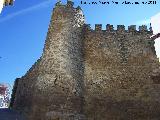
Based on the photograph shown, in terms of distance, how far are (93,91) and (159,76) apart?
1054 centimetres

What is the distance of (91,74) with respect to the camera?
667 inches

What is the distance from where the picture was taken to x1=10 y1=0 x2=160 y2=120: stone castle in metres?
15.1

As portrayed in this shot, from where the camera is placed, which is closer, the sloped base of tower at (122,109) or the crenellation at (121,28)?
the sloped base of tower at (122,109)

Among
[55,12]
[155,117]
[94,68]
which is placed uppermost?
[55,12]

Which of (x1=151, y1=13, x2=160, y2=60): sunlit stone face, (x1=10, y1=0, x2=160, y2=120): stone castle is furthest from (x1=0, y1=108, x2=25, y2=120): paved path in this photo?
(x1=151, y1=13, x2=160, y2=60): sunlit stone face

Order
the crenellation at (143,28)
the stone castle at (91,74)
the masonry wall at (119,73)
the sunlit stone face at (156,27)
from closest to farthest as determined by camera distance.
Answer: the sunlit stone face at (156,27) → the stone castle at (91,74) → the masonry wall at (119,73) → the crenellation at (143,28)

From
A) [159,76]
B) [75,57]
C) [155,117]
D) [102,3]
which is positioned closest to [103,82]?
[75,57]

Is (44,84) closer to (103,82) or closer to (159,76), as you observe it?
(103,82)

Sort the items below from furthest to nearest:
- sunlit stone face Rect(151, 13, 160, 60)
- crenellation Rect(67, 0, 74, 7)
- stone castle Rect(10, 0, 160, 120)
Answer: crenellation Rect(67, 0, 74, 7)
stone castle Rect(10, 0, 160, 120)
sunlit stone face Rect(151, 13, 160, 60)

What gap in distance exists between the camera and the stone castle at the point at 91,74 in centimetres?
1512

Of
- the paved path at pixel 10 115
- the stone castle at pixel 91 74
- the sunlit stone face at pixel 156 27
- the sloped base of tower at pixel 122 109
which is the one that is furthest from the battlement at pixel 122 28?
the sunlit stone face at pixel 156 27

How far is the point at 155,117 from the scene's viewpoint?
1602 cm

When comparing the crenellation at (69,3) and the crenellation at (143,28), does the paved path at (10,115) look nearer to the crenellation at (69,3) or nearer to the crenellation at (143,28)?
the crenellation at (69,3)

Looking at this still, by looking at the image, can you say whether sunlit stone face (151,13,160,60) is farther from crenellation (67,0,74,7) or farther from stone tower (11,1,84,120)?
crenellation (67,0,74,7)
